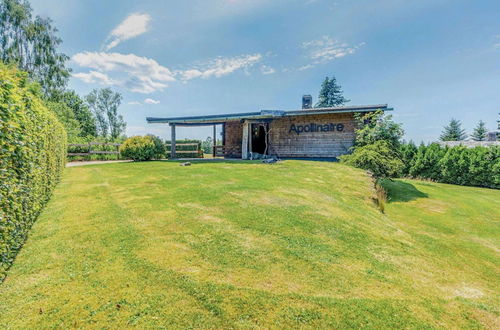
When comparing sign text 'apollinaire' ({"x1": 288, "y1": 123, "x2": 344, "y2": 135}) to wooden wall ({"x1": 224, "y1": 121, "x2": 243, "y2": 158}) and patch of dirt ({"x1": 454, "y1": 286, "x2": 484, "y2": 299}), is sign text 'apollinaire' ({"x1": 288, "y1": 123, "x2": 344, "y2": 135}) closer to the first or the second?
wooden wall ({"x1": 224, "y1": 121, "x2": 243, "y2": 158})

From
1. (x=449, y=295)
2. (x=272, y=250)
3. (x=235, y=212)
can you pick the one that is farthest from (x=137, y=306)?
(x=449, y=295)

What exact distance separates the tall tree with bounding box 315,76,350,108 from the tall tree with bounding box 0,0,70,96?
40598 mm

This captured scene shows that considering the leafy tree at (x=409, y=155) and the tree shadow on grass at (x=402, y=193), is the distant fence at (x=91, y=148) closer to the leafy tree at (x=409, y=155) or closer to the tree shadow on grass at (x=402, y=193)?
the tree shadow on grass at (x=402, y=193)

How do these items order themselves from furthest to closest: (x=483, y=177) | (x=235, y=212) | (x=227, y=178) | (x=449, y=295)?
(x=483, y=177) → (x=227, y=178) → (x=235, y=212) → (x=449, y=295)

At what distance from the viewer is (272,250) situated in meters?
3.68

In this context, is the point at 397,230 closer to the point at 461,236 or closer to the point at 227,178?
the point at 461,236

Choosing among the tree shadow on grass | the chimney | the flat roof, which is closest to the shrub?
the flat roof

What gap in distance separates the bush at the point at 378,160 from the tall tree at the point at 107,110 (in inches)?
2030

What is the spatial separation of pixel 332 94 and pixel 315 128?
32.9m

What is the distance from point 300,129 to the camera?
1638 centimetres

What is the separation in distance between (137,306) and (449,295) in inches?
164

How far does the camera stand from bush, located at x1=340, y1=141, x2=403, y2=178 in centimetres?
1002

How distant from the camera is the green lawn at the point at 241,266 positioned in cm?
238

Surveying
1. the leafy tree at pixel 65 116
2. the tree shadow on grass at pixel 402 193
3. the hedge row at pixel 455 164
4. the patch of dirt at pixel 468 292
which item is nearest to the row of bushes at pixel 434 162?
the hedge row at pixel 455 164
